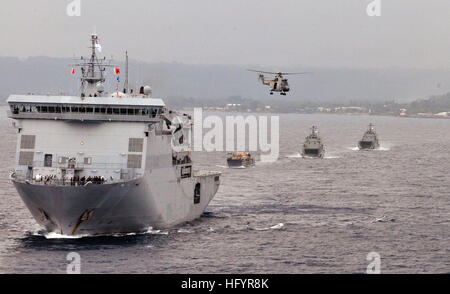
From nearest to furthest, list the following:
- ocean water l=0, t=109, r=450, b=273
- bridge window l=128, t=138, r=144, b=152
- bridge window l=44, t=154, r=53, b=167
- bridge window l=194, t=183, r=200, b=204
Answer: ocean water l=0, t=109, r=450, b=273
bridge window l=44, t=154, r=53, b=167
bridge window l=128, t=138, r=144, b=152
bridge window l=194, t=183, r=200, b=204

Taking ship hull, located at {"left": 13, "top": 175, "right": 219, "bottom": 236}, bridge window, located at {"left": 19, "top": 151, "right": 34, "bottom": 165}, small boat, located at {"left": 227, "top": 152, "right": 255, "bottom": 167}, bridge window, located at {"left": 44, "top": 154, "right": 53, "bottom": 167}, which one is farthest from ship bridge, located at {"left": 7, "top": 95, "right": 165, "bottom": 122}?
small boat, located at {"left": 227, "top": 152, "right": 255, "bottom": 167}

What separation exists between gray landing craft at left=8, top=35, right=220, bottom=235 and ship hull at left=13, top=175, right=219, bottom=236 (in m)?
0.07

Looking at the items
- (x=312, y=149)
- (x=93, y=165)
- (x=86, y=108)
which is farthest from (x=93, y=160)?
(x=312, y=149)

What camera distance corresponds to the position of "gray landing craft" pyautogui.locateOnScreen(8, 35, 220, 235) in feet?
179

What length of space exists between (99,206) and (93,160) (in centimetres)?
364

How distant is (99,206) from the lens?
54.7 m

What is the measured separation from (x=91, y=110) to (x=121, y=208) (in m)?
7.47

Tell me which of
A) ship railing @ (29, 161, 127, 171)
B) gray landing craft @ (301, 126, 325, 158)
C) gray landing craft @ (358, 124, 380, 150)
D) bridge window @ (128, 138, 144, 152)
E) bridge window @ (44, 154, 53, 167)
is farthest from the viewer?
gray landing craft @ (358, 124, 380, 150)

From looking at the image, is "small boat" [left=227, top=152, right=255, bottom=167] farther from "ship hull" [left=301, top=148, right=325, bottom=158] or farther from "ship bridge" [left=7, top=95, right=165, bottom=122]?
"ship bridge" [left=7, top=95, right=165, bottom=122]

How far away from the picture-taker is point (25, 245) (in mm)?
55094

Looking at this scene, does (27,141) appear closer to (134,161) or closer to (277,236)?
(134,161)

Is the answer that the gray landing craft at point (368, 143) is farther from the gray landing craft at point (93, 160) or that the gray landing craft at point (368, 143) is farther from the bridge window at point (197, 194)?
the gray landing craft at point (93, 160)
